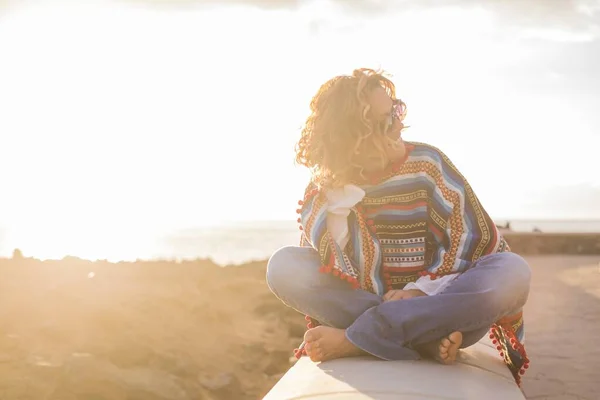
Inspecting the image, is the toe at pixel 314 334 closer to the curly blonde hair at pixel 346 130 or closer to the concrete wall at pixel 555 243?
the curly blonde hair at pixel 346 130

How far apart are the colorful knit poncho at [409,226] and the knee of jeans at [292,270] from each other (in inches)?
2.0

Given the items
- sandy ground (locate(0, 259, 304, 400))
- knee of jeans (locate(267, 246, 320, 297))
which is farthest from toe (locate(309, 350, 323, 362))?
sandy ground (locate(0, 259, 304, 400))

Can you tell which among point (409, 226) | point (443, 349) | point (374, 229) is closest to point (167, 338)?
point (374, 229)

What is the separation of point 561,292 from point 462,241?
165 inches

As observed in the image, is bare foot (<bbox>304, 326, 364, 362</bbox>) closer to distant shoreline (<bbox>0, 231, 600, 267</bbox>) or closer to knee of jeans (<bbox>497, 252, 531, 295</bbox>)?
knee of jeans (<bbox>497, 252, 531, 295</bbox>)

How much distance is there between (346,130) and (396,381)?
1025 mm

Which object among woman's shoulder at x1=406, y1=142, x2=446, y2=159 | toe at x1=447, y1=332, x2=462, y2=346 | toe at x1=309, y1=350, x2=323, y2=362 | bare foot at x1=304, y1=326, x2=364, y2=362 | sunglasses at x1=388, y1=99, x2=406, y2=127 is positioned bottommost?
toe at x1=309, y1=350, x2=323, y2=362

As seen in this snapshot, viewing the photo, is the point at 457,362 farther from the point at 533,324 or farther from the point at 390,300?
the point at 533,324

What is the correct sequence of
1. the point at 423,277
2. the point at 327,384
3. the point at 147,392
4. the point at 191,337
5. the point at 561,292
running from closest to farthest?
the point at 327,384
the point at 423,277
the point at 147,392
the point at 191,337
the point at 561,292

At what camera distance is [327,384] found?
207 centimetres

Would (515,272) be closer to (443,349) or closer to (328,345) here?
(443,349)

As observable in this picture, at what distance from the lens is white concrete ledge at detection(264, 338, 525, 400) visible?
1920 mm

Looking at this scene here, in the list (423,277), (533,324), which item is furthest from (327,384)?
(533,324)

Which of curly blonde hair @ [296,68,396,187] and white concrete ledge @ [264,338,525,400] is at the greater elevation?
curly blonde hair @ [296,68,396,187]
